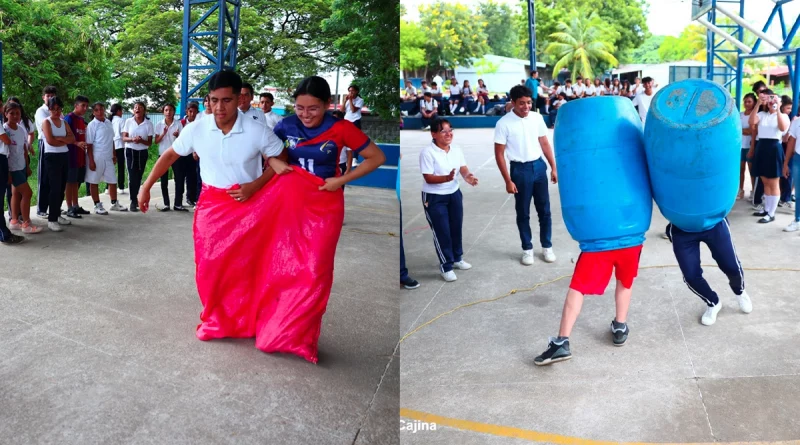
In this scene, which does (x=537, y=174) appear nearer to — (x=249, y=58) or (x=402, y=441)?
(x=402, y=441)

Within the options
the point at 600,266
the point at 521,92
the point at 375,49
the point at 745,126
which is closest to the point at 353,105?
the point at 521,92

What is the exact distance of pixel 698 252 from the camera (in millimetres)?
3305

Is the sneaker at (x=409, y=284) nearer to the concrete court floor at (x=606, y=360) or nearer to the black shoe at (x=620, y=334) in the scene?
the concrete court floor at (x=606, y=360)

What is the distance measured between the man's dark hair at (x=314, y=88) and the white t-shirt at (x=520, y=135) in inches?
75.8

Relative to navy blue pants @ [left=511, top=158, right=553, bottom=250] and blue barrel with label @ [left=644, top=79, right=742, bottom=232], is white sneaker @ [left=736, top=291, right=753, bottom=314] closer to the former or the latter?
blue barrel with label @ [left=644, top=79, right=742, bottom=232]

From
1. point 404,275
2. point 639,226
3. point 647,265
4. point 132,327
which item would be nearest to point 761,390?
point 639,226

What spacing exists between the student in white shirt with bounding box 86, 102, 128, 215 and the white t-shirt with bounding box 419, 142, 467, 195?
12.9 feet

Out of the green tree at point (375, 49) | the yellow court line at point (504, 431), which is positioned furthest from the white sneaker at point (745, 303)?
the green tree at point (375, 49)

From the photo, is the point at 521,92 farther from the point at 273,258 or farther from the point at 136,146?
the point at 136,146

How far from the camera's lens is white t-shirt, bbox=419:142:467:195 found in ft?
14.2

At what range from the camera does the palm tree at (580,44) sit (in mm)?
25953

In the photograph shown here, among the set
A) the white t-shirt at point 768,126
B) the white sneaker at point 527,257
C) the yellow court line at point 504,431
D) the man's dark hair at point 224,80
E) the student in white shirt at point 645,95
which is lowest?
the yellow court line at point 504,431

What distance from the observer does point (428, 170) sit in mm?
4344

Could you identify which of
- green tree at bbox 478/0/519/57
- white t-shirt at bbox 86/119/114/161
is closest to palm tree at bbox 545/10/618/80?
green tree at bbox 478/0/519/57
